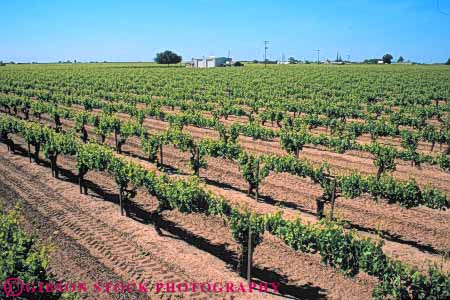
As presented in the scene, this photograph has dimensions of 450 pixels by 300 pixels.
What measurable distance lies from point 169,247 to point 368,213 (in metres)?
7.77

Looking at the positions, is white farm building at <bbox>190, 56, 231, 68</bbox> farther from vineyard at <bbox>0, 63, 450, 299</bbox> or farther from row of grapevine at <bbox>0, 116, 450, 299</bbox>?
row of grapevine at <bbox>0, 116, 450, 299</bbox>

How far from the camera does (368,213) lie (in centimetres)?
1483

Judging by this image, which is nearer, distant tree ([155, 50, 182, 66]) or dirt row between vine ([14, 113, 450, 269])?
dirt row between vine ([14, 113, 450, 269])

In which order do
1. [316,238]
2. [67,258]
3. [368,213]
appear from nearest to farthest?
[316,238] → [67,258] → [368,213]

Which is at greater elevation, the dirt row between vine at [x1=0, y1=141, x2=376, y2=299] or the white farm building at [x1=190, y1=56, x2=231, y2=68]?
the white farm building at [x1=190, y1=56, x2=231, y2=68]

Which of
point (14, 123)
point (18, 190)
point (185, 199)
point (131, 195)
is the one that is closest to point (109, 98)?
point (14, 123)

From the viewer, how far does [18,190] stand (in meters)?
16.8

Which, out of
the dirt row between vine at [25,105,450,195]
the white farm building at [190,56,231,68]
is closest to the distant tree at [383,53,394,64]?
the white farm building at [190,56,231,68]

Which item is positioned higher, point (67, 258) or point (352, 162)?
point (352, 162)

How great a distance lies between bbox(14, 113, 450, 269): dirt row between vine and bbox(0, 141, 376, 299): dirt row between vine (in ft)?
6.66

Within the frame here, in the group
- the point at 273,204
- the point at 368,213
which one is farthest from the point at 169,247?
the point at 368,213

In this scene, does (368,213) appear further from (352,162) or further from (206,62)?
(206,62)

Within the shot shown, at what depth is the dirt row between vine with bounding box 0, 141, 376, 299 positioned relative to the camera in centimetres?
1048

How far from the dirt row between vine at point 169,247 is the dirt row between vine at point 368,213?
80.0 inches
